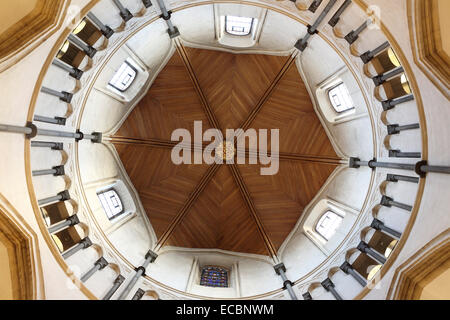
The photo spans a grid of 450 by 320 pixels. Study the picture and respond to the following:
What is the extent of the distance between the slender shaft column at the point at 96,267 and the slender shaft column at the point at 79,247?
55 cm

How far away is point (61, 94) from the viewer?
26.7 ft

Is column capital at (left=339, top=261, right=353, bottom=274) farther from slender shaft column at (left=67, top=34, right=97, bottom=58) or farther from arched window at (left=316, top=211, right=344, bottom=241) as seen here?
slender shaft column at (left=67, top=34, right=97, bottom=58)

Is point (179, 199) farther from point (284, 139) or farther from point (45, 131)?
point (45, 131)

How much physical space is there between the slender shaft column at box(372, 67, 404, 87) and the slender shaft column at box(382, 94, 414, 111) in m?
0.53

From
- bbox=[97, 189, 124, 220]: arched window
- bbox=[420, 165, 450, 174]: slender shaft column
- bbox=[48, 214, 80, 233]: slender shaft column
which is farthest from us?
bbox=[97, 189, 124, 220]: arched window

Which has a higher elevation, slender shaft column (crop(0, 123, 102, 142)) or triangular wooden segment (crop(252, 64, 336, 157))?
triangular wooden segment (crop(252, 64, 336, 157))

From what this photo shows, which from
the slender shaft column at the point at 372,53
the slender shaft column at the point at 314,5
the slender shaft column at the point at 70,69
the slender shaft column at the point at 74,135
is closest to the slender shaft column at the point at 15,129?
the slender shaft column at the point at 74,135

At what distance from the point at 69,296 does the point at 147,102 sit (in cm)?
791

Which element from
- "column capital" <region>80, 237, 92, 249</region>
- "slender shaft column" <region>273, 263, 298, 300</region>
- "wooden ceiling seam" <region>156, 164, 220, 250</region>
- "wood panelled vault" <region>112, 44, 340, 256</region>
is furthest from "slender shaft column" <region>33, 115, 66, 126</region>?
"slender shaft column" <region>273, 263, 298, 300</region>

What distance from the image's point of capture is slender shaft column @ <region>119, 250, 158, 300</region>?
8.81 metres

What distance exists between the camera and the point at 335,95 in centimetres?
1162

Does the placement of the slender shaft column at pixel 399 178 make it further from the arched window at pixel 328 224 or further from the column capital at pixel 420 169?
the arched window at pixel 328 224

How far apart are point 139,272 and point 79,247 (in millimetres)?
1933
